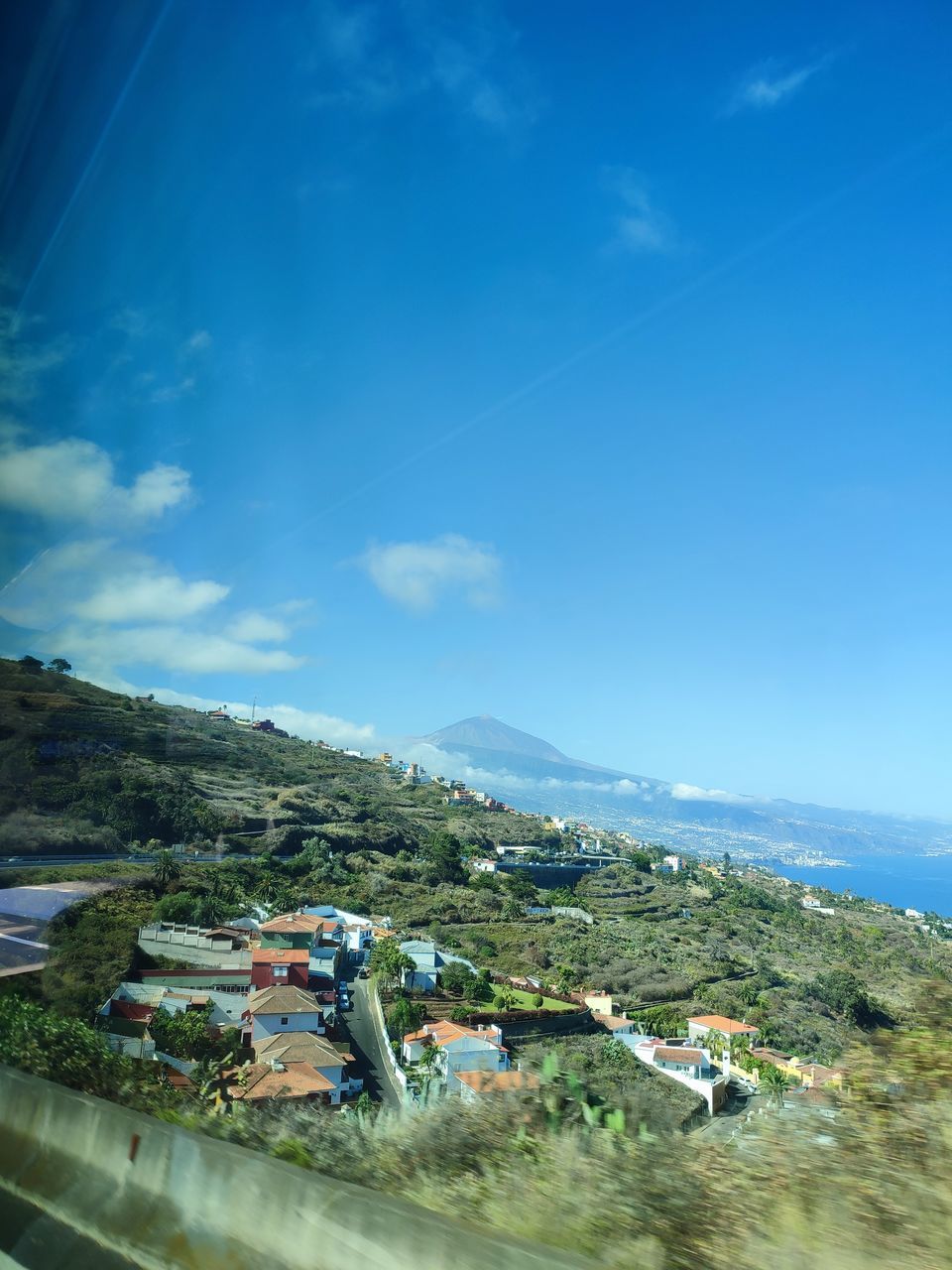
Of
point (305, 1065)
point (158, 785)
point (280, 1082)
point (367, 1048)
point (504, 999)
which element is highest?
point (158, 785)

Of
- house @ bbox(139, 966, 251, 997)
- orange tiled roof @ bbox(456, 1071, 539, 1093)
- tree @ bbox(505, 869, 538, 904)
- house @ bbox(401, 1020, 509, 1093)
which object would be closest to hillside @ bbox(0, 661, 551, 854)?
house @ bbox(139, 966, 251, 997)

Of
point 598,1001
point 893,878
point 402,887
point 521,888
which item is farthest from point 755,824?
point 598,1001

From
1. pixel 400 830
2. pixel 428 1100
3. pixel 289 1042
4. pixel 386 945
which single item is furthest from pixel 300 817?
pixel 428 1100

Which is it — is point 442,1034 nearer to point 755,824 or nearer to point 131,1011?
point 131,1011

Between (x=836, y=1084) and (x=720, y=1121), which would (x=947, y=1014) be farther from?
(x=720, y=1121)

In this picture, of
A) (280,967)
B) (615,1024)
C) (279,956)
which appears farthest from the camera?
(615,1024)

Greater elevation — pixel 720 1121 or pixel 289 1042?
pixel 720 1121
